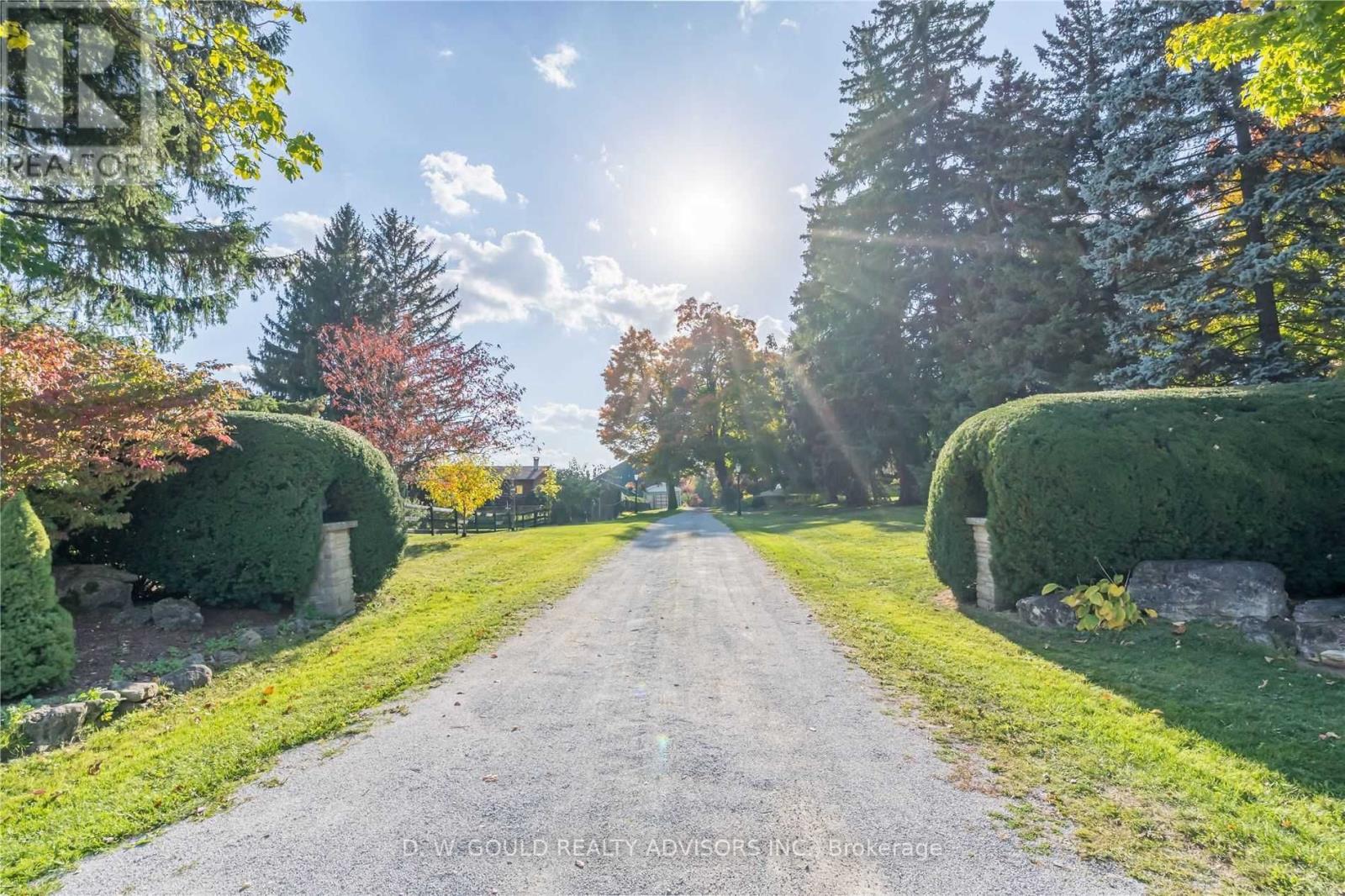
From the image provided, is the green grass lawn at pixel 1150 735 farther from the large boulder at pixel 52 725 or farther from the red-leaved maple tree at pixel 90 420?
the red-leaved maple tree at pixel 90 420

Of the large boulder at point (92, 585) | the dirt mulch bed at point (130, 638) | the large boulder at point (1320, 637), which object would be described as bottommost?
the large boulder at point (1320, 637)

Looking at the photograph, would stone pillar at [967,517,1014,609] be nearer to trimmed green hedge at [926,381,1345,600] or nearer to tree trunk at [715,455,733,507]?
trimmed green hedge at [926,381,1345,600]

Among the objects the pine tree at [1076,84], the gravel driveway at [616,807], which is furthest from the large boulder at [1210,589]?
the pine tree at [1076,84]

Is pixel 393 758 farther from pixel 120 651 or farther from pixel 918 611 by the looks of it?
pixel 918 611

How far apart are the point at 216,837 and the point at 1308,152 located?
1609cm

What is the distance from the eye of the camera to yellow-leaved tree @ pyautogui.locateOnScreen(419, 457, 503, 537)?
611 inches

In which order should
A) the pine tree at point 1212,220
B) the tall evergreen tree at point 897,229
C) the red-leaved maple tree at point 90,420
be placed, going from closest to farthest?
the red-leaved maple tree at point 90,420 < the pine tree at point 1212,220 < the tall evergreen tree at point 897,229

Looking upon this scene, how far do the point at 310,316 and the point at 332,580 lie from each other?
23933 millimetres

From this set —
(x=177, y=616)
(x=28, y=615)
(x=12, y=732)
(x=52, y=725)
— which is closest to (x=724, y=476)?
(x=177, y=616)

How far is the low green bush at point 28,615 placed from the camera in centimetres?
392

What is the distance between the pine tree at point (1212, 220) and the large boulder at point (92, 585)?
55.8 ft

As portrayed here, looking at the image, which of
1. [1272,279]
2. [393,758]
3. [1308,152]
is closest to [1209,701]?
[393,758]

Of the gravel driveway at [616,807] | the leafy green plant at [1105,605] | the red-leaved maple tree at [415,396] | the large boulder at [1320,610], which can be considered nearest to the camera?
→ the gravel driveway at [616,807]

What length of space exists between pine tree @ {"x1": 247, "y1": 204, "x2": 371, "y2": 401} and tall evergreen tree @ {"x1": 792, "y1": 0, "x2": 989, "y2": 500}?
2234 centimetres
